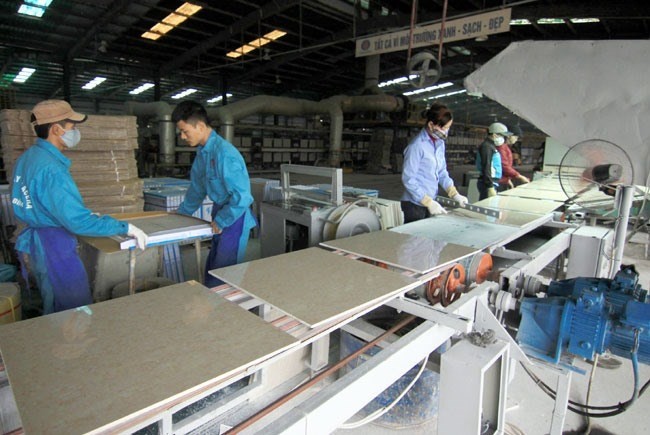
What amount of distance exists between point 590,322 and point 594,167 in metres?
0.79

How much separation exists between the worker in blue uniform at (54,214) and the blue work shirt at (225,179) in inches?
20.0

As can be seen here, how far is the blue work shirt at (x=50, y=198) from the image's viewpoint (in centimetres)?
175

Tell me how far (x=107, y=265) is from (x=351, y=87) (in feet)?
52.8

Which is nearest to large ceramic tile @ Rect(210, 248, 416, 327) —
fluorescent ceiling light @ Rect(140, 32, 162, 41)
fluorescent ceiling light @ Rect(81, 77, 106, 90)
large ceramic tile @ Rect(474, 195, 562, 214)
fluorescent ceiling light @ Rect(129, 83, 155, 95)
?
large ceramic tile @ Rect(474, 195, 562, 214)

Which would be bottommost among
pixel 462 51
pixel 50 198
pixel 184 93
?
pixel 50 198

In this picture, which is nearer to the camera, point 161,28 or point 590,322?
point 590,322

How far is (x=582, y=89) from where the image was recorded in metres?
1.63

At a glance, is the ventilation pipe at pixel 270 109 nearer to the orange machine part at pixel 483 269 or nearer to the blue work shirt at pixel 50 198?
the blue work shirt at pixel 50 198

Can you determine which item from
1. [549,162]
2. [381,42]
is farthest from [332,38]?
[549,162]

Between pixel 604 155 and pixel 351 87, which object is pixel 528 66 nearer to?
pixel 604 155

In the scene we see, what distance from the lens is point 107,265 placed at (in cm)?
259

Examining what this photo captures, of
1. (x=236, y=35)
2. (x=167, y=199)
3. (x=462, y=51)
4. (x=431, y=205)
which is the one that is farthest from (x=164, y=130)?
(x=462, y=51)

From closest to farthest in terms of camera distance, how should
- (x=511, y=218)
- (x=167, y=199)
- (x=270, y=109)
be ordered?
(x=511, y=218) < (x=167, y=199) < (x=270, y=109)

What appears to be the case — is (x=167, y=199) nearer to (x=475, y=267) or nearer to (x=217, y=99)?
(x=475, y=267)
